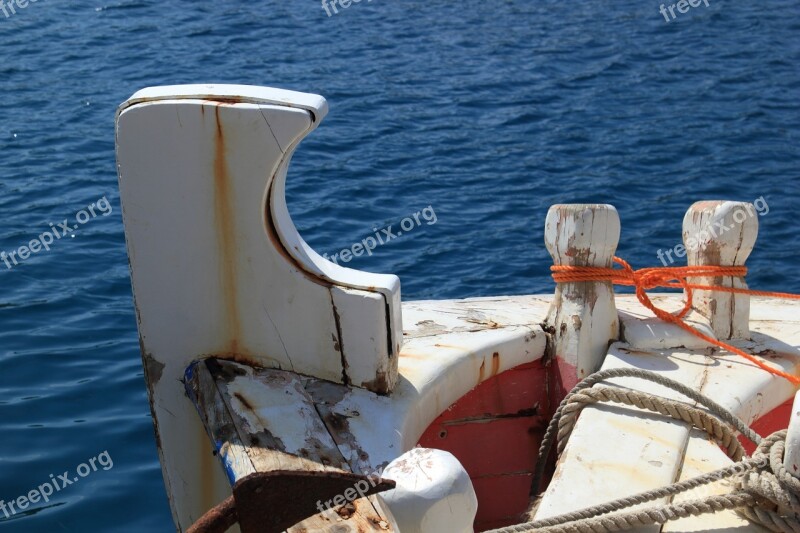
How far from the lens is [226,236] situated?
270 cm

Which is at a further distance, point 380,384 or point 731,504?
point 380,384

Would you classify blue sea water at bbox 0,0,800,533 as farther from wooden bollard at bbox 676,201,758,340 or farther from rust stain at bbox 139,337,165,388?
wooden bollard at bbox 676,201,758,340

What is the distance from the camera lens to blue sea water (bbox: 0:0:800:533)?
518 cm

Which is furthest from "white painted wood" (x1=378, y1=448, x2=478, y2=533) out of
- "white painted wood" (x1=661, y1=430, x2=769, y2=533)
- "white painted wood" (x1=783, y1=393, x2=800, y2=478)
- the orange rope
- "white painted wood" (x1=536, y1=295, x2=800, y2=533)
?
the orange rope

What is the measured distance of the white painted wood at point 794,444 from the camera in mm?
2180

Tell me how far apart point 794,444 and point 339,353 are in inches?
45.4

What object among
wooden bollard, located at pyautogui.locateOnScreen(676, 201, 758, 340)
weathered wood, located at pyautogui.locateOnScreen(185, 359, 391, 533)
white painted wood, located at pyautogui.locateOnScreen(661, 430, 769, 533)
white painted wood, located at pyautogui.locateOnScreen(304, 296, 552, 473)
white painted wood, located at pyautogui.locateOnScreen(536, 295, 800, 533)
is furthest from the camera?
wooden bollard, located at pyautogui.locateOnScreen(676, 201, 758, 340)

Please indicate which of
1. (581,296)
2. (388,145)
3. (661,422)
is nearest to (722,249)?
(581,296)

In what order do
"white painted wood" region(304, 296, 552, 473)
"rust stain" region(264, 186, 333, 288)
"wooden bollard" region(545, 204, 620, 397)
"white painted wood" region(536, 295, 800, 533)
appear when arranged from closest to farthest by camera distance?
"white painted wood" region(536, 295, 800, 533) < "white painted wood" region(304, 296, 552, 473) < "rust stain" region(264, 186, 333, 288) < "wooden bollard" region(545, 204, 620, 397)

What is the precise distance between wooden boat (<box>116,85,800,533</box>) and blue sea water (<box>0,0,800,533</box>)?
1.63 meters

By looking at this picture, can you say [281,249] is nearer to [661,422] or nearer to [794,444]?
[661,422]

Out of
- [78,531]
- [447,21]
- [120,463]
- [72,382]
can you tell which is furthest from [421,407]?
[447,21]

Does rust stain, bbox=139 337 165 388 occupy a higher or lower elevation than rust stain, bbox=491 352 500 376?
higher

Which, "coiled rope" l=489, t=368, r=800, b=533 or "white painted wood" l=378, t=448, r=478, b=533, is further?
"coiled rope" l=489, t=368, r=800, b=533
